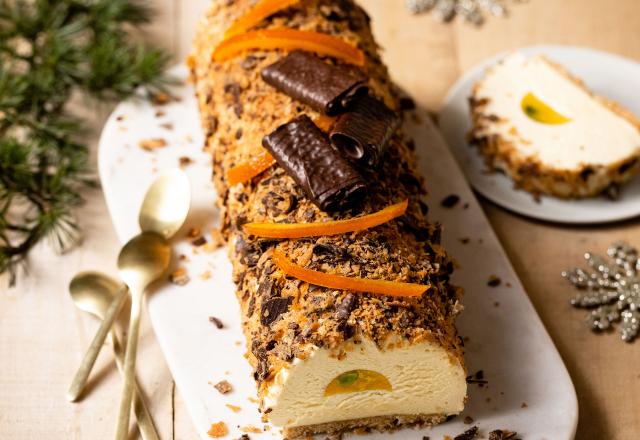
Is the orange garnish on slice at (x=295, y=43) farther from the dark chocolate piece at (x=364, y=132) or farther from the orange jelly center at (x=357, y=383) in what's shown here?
the orange jelly center at (x=357, y=383)

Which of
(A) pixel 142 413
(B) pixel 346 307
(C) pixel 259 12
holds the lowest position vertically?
(A) pixel 142 413

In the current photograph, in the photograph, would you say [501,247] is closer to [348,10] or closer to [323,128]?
[323,128]

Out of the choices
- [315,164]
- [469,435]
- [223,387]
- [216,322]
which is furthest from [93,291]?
[469,435]

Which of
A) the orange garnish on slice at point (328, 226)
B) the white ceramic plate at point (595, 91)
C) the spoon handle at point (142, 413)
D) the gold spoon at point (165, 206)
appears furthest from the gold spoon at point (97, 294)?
the white ceramic plate at point (595, 91)

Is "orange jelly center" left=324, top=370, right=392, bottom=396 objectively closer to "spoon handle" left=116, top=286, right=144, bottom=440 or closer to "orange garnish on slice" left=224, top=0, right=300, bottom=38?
"spoon handle" left=116, top=286, right=144, bottom=440

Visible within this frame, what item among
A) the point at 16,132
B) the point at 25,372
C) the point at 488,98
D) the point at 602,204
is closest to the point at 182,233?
the point at 25,372

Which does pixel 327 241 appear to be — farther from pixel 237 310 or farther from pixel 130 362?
pixel 130 362

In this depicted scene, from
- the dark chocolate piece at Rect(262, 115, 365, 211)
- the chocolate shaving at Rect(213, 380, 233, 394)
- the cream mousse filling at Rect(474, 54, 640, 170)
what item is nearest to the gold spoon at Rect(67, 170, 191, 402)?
the chocolate shaving at Rect(213, 380, 233, 394)

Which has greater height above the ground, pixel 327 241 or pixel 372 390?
pixel 327 241
